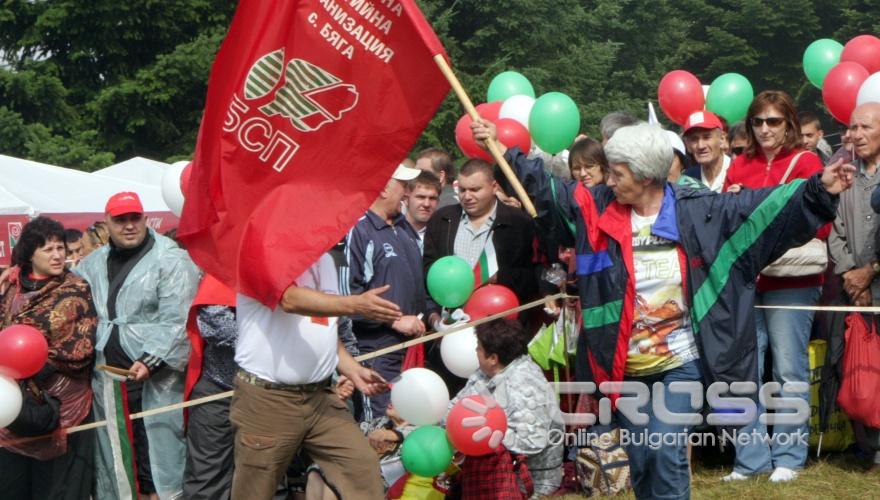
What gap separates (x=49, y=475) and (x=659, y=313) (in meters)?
4.02

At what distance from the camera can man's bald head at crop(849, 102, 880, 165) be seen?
22.7 ft

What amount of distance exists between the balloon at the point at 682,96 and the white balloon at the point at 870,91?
4.30ft

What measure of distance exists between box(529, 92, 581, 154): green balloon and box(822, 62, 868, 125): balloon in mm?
1568

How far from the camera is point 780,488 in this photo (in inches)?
273

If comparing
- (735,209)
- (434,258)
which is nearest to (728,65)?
(434,258)

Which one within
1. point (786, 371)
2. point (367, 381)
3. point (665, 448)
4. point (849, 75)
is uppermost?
point (849, 75)

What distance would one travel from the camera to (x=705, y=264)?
18.3ft

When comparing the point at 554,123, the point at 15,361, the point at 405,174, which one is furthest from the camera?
the point at 405,174

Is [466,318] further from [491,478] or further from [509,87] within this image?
[509,87]

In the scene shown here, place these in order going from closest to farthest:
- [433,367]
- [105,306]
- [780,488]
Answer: [780,488]
[105,306]
[433,367]

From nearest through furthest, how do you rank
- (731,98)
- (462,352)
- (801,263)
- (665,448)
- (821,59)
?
(665,448) → (801,263) → (462,352) → (731,98) → (821,59)

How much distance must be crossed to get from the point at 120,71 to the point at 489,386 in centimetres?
1957

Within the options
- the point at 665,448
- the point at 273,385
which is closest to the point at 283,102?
the point at 273,385

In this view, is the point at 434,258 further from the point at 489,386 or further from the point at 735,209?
the point at 735,209
